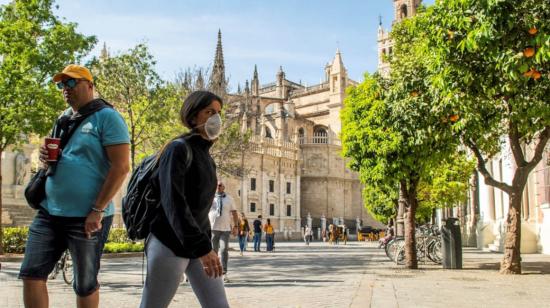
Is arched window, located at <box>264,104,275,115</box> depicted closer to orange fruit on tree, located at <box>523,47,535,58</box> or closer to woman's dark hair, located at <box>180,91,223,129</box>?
orange fruit on tree, located at <box>523,47,535,58</box>

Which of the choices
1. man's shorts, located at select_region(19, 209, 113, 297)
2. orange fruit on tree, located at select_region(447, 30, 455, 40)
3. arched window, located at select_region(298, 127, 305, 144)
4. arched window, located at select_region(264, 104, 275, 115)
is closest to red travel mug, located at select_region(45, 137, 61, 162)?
man's shorts, located at select_region(19, 209, 113, 297)

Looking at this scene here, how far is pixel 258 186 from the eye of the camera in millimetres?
58406

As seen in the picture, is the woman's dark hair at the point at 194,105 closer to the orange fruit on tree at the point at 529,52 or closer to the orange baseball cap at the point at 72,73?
the orange baseball cap at the point at 72,73

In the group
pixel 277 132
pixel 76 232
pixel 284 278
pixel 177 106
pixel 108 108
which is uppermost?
pixel 277 132

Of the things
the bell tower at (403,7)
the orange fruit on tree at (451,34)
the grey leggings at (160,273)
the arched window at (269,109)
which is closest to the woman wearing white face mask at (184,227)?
the grey leggings at (160,273)

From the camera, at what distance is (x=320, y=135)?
77.6 m

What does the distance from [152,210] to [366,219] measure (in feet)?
240

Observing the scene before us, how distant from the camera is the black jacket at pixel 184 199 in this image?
2846 millimetres

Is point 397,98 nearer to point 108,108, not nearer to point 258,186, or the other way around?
point 108,108

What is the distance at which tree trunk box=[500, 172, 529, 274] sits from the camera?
10.9m

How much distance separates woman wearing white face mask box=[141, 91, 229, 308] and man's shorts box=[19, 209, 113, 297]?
0.72m

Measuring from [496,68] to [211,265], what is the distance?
7.00 metres

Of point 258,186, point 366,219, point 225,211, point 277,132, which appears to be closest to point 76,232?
point 225,211

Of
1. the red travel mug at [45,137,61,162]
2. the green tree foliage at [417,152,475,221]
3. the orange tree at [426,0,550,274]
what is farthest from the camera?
the green tree foliage at [417,152,475,221]
